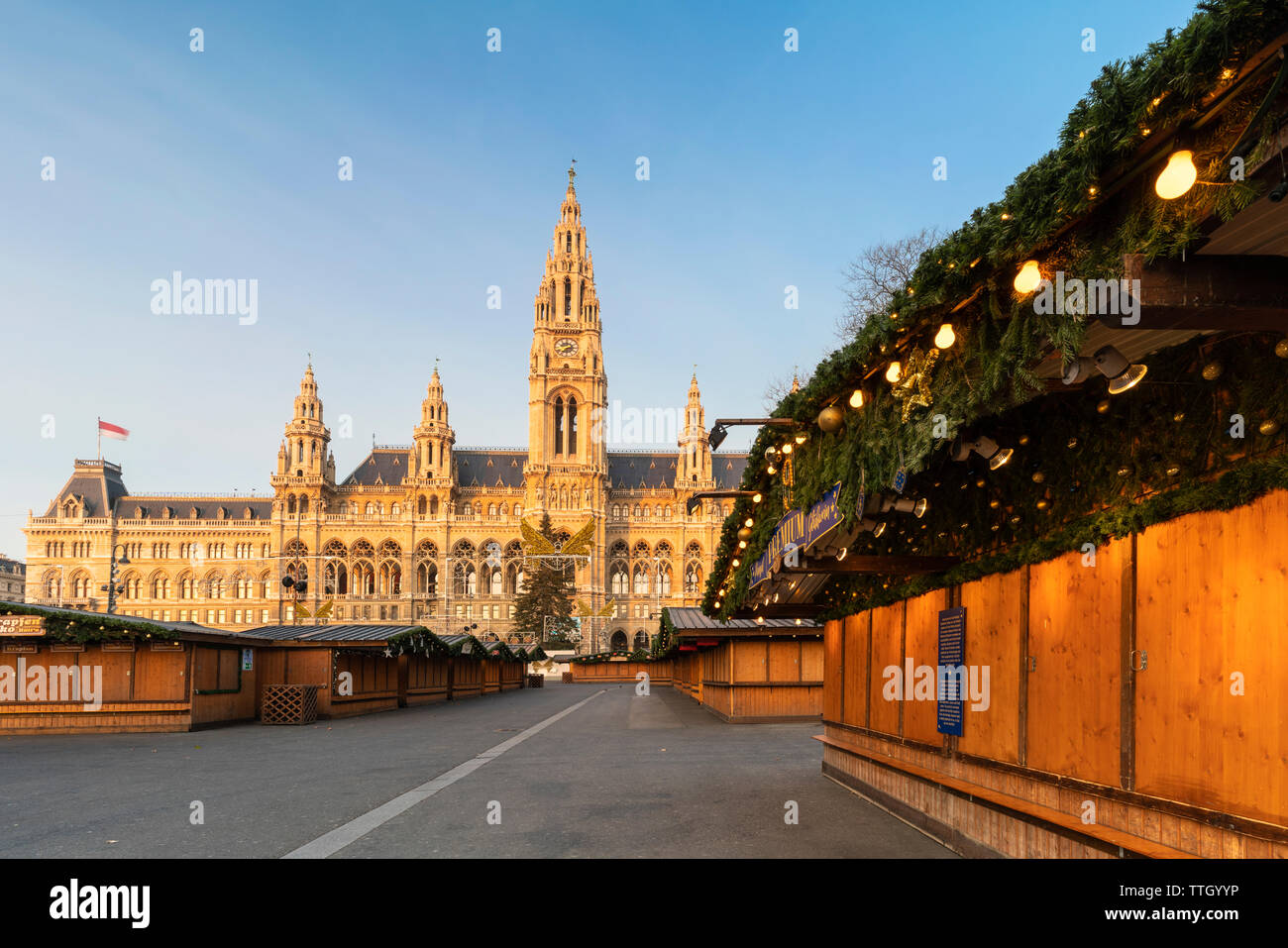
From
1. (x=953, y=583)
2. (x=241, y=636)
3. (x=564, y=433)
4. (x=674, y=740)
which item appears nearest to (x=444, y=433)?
(x=564, y=433)

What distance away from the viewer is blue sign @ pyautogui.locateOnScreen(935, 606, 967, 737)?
8797mm

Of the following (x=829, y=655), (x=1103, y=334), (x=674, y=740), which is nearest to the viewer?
(x=1103, y=334)

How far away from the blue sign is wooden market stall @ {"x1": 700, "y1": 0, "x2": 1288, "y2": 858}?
0.03m

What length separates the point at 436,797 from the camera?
11.7m

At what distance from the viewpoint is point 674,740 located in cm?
2009

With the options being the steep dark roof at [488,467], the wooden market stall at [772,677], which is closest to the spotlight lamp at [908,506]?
the wooden market stall at [772,677]

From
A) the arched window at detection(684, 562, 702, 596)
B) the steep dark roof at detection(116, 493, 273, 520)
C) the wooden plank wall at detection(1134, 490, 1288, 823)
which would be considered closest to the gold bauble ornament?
the wooden plank wall at detection(1134, 490, 1288, 823)

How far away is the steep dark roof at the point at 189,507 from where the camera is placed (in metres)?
113

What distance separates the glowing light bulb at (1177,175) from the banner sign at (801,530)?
3999 millimetres

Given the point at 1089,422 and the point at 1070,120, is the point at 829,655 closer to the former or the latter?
the point at 1089,422

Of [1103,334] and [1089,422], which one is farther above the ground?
[1103,334]
